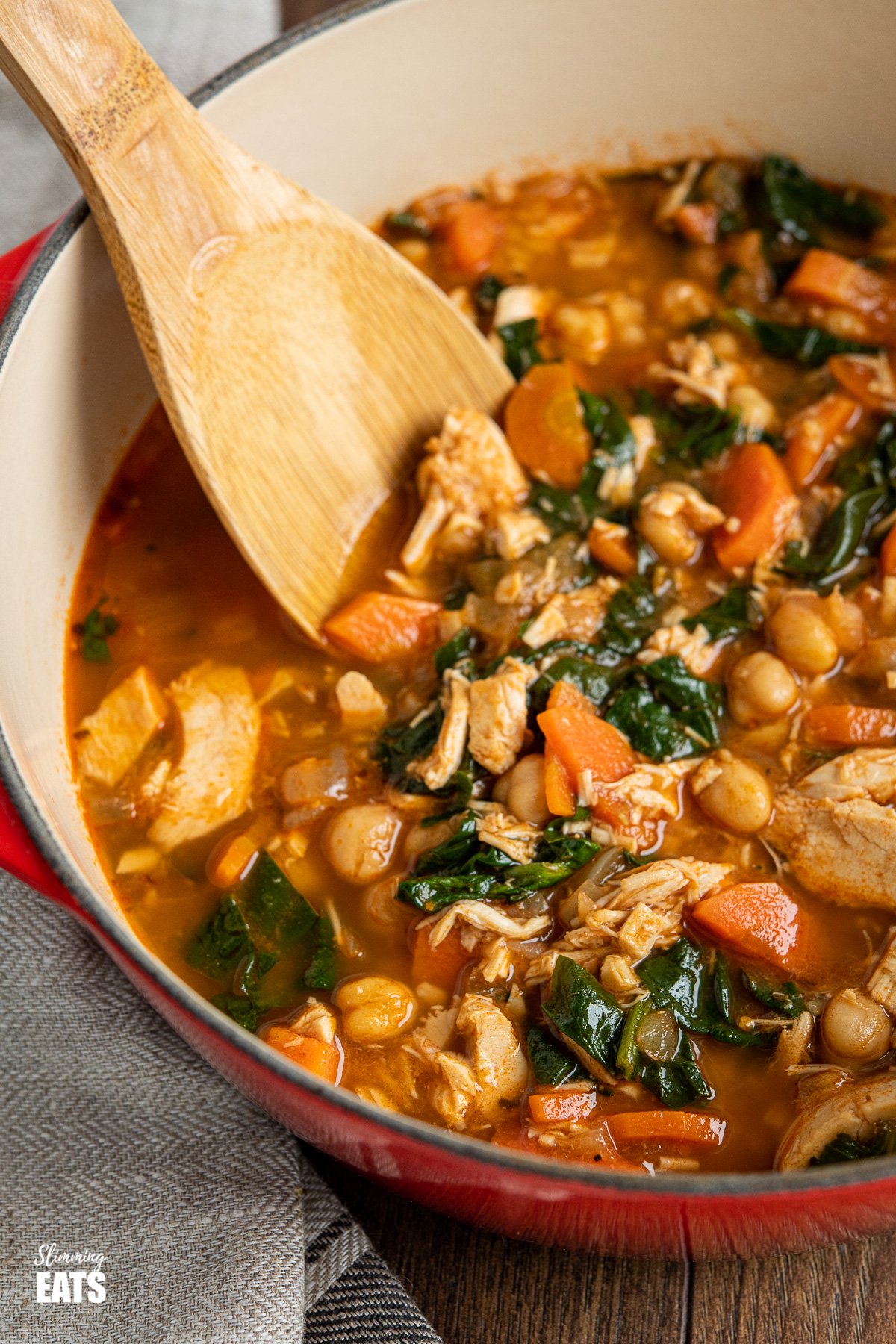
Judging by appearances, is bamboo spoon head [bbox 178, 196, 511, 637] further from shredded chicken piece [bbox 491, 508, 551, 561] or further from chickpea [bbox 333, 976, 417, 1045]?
chickpea [bbox 333, 976, 417, 1045]

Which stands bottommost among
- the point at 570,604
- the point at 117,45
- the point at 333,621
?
the point at 570,604

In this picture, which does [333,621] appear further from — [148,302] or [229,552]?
[148,302]

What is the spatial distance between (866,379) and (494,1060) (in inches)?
94.6

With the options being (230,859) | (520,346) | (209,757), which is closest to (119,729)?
(209,757)

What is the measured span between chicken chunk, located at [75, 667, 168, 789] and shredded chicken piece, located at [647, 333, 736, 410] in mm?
1839

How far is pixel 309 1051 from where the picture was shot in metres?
2.78

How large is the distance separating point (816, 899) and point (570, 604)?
102 cm

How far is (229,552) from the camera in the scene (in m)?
3.63

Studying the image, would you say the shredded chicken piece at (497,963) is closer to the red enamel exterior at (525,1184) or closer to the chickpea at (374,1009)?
the chickpea at (374,1009)

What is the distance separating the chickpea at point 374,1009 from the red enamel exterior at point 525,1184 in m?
0.30

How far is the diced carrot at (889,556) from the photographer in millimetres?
3457

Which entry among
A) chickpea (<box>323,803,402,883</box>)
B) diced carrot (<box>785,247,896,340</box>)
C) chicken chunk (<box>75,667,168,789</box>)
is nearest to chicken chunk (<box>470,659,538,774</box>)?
chickpea (<box>323,803,402,883</box>)

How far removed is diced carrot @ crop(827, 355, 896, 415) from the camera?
12.5 feet

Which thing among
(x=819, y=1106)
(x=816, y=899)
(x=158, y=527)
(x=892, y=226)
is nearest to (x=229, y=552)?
(x=158, y=527)
